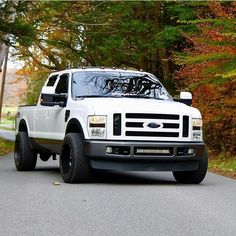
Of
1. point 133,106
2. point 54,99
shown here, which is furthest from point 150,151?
point 54,99

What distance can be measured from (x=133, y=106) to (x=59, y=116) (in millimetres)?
2005

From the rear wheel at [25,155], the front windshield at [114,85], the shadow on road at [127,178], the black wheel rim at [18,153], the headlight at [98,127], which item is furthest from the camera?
the black wheel rim at [18,153]

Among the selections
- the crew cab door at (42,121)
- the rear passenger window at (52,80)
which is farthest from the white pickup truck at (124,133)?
the rear passenger window at (52,80)

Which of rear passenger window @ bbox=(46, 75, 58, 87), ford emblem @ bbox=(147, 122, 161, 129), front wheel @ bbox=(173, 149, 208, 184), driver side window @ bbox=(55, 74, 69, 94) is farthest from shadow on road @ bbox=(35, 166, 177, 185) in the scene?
rear passenger window @ bbox=(46, 75, 58, 87)

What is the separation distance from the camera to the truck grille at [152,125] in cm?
1073

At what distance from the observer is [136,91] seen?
40.2 feet

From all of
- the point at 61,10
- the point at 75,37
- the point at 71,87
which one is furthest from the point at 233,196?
the point at 75,37

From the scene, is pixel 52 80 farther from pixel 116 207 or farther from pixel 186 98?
pixel 116 207

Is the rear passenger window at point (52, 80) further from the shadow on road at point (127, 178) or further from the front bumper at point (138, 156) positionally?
the front bumper at point (138, 156)

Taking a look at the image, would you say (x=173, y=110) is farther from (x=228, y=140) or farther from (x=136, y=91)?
(x=228, y=140)

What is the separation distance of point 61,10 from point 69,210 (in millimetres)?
21691

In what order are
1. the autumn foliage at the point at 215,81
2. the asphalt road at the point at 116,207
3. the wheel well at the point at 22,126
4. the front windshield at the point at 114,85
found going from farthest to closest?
1. the autumn foliage at the point at 215,81
2. the wheel well at the point at 22,126
3. the front windshield at the point at 114,85
4. the asphalt road at the point at 116,207

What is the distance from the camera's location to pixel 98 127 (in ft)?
35.1

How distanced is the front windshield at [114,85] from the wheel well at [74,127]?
0.64 m
